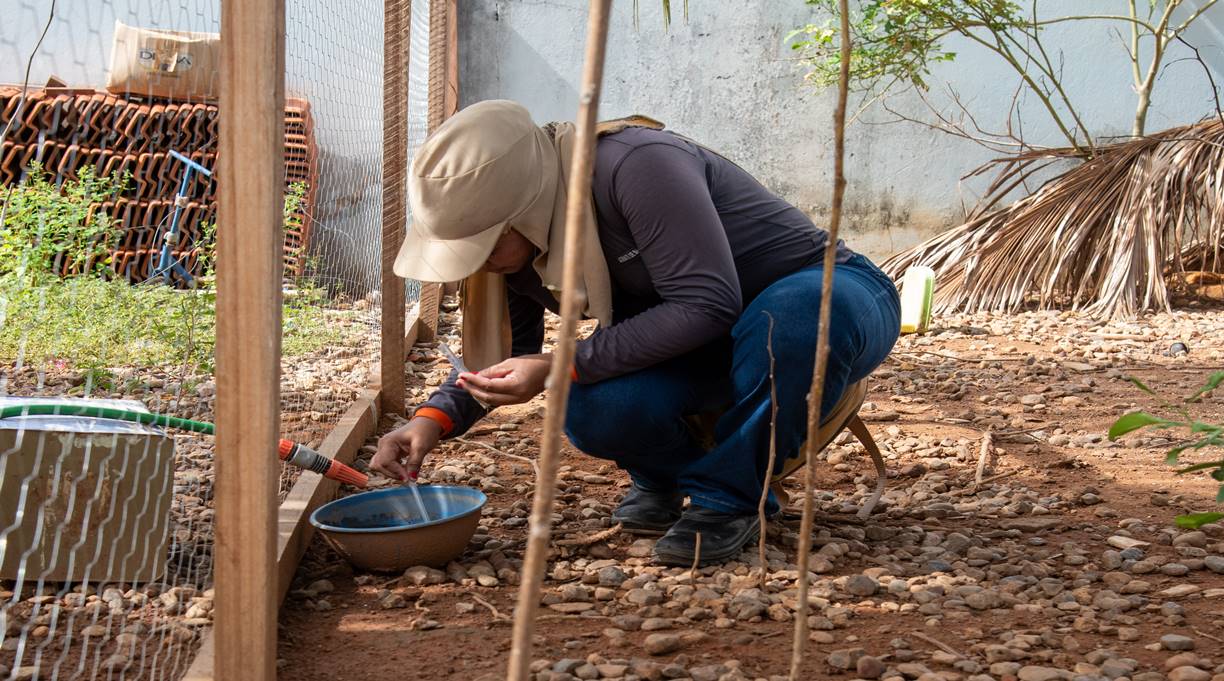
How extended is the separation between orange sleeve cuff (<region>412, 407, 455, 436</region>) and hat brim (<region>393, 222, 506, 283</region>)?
34 cm

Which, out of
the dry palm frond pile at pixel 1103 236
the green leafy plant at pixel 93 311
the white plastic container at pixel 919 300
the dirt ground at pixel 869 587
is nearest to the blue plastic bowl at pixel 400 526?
the dirt ground at pixel 869 587

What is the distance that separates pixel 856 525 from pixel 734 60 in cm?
535

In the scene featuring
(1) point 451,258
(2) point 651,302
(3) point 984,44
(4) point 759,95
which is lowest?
(2) point 651,302

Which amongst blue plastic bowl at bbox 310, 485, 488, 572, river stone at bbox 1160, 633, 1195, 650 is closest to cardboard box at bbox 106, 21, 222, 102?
blue plastic bowl at bbox 310, 485, 488, 572

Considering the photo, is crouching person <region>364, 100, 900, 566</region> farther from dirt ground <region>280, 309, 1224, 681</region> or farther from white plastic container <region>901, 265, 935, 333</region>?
white plastic container <region>901, 265, 935, 333</region>

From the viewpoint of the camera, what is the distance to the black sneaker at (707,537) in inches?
93.1

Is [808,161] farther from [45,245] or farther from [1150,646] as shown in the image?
[1150,646]

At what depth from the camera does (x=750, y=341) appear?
92.8 inches

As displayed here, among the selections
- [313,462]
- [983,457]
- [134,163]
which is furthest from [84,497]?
[134,163]

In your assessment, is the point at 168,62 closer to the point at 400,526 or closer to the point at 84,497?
Answer: the point at 84,497

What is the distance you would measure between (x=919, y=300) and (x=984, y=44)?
6.54ft

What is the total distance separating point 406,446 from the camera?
2402 mm

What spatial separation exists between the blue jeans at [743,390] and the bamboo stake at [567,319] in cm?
150

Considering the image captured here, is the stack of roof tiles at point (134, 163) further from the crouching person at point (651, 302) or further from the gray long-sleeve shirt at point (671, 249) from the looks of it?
the gray long-sleeve shirt at point (671, 249)
